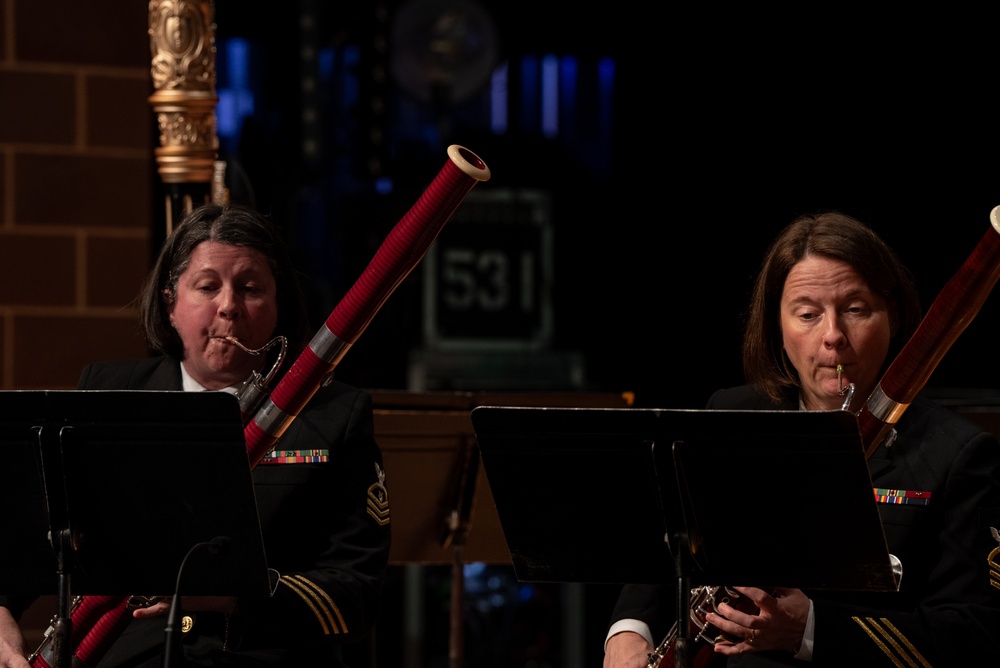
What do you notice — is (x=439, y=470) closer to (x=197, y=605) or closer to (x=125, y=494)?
(x=197, y=605)

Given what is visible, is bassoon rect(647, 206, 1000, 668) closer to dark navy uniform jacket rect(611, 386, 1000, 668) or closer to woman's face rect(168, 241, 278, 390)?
dark navy uniform jacket rect(611, 386, 1000, 668)

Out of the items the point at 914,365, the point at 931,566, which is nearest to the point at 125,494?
the point at 914,365

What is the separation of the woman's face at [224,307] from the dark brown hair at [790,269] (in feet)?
3.37

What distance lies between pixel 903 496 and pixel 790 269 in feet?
1.71

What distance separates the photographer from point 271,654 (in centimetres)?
284

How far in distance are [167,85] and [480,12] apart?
491 centimetres

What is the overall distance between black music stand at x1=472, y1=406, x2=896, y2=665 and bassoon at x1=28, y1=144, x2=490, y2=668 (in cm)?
33

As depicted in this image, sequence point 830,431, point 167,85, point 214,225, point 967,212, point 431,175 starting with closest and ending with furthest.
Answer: point 830,431
point 214,225
point 167,85
point 967,212
point 431,175

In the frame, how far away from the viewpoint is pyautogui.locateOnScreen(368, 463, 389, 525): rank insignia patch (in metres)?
2.93

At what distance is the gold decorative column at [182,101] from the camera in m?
3.53

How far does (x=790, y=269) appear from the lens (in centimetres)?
298

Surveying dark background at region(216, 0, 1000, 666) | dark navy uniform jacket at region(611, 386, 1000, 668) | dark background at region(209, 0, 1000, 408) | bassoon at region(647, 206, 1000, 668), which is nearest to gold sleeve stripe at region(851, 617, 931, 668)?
dark navy uniform jacket at region(611, 386, 1000, 668)

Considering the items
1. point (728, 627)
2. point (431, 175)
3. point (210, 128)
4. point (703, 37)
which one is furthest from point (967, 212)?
point (728, 627)

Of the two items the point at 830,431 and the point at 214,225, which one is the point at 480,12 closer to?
the point at 214,225
